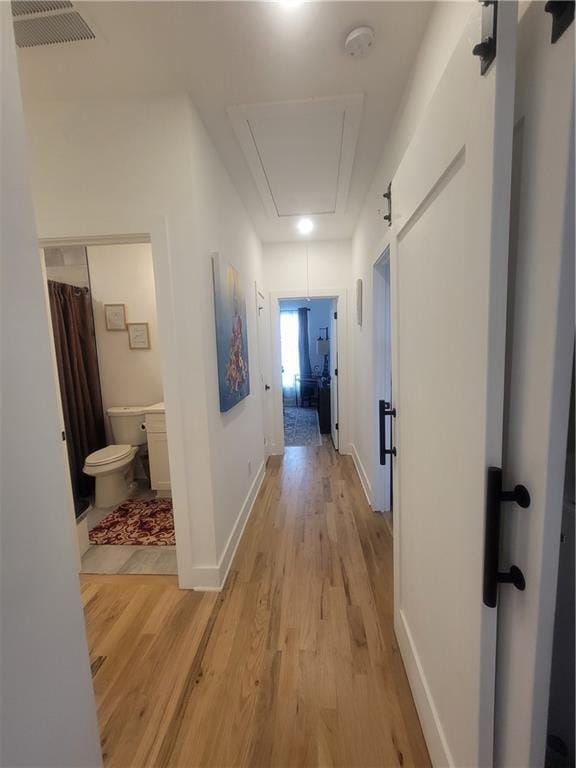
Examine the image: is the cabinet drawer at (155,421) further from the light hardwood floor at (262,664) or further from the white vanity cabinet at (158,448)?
the light hardwood floor at (262,664)

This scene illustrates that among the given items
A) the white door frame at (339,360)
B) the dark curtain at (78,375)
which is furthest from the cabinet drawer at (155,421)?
the white door frame at (339,360)

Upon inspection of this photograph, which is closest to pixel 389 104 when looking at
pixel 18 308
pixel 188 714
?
pixel 18 308

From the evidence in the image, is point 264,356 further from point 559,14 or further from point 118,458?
point 559,14

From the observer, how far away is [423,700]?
1139mm

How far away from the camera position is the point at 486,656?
729mm

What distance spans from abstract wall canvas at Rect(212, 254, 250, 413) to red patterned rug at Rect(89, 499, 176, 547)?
1.18 metres

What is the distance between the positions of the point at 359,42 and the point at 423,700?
252 cm

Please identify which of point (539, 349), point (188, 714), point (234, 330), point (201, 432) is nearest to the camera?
point (539, 349)

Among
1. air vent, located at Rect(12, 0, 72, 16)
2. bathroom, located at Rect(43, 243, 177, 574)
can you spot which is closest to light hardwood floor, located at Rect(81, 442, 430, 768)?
bathroom, located at Rect(43, 243, 177, 574)

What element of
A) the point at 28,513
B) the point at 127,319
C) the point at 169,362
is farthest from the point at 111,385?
the point at 28,513

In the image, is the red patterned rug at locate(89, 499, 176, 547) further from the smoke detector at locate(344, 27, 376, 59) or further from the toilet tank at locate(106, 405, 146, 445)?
the smoke detector at locate(344, 27, 376, 59)

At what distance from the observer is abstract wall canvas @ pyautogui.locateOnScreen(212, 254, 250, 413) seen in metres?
1.96

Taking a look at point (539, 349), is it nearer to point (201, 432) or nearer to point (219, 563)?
point (201, 432)

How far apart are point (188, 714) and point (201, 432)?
3.74 ft
